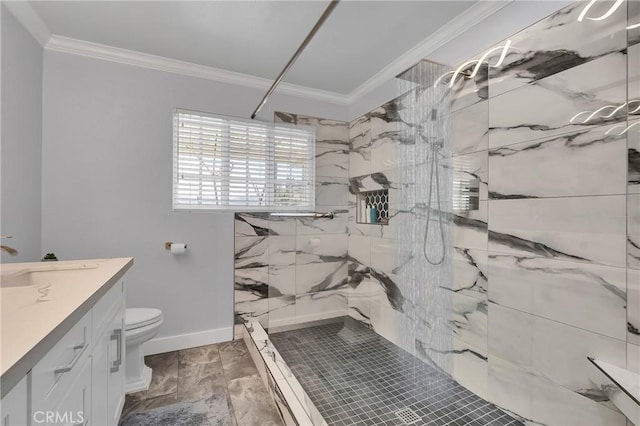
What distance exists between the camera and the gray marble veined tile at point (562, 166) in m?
1.28

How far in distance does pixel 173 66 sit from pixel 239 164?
988 mm

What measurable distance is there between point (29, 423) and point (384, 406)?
5.46 ft

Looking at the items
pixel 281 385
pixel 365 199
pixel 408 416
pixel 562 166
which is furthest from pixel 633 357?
pixel 365 199

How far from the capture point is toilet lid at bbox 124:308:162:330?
1.94 metres

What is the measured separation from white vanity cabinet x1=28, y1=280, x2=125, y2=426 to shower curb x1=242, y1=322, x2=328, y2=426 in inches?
33.2

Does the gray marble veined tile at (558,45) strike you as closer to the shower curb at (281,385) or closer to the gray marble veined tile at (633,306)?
the gray marble veined tile at (633,306)

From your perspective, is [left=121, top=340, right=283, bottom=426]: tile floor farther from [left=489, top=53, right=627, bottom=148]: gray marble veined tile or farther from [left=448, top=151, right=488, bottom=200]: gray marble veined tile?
[left=489, top=53, right=627, bottom=148]: gray marble veined tile

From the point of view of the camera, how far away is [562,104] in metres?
1.44

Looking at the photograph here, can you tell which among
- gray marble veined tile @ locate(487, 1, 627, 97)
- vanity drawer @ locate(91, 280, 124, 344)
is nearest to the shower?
gray marble veined tile @ locate(487, 1, 627, 97)

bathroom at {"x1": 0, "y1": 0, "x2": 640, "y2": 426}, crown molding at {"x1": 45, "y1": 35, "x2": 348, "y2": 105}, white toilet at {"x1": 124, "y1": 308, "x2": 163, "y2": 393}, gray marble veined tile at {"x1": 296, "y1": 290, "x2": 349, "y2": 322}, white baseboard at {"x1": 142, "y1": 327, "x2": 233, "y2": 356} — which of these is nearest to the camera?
bathroom at {"x1": 0, "y1": 0, "x2": 640, "y2": 426}

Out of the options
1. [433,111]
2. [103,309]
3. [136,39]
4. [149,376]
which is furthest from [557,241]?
[136,39]

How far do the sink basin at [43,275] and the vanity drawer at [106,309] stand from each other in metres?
0.17

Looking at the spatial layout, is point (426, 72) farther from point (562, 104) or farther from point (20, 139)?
point (20, 139)

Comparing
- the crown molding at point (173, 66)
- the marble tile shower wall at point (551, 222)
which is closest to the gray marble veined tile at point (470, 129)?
the marble tile shower wall at point (551, 222)
